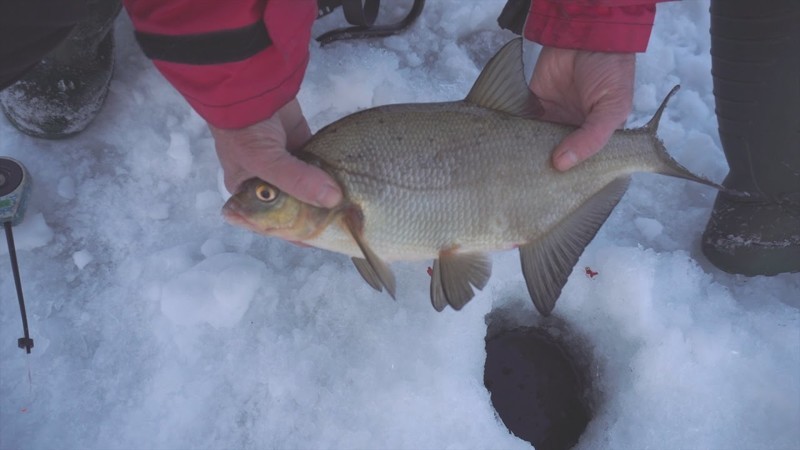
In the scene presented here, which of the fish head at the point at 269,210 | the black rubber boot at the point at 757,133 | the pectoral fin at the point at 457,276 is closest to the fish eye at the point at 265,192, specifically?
the fish head at the point at 269,210

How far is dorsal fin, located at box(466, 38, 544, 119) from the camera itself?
4.70 feet

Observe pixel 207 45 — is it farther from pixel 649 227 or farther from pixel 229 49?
pixel 649 227

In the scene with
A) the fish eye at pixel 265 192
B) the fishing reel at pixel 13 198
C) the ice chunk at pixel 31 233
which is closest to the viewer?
the fish eye at pixel 265 192

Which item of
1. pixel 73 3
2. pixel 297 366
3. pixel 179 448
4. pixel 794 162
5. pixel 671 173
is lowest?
pixel 179 448

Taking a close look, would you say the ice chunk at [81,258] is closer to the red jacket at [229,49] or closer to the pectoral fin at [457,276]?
the red jacket at [229,49]

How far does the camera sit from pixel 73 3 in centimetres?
142

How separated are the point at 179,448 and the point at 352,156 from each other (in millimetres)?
1091

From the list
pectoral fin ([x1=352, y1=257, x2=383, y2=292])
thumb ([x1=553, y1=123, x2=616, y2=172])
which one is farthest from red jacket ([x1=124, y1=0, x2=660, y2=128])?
thumb ([x1=553, y1=123, x2=616, y2=172])

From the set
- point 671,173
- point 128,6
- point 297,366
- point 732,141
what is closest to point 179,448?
point 297,366

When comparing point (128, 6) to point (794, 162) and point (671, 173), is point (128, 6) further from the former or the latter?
point (794, 162)

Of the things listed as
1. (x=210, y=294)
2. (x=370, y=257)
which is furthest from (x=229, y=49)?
(x=210, y=294)

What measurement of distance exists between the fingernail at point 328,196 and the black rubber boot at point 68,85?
1.22 metres

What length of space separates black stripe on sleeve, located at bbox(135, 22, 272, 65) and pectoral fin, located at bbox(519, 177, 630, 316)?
89cm

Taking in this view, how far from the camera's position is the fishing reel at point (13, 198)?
5.68 ft
